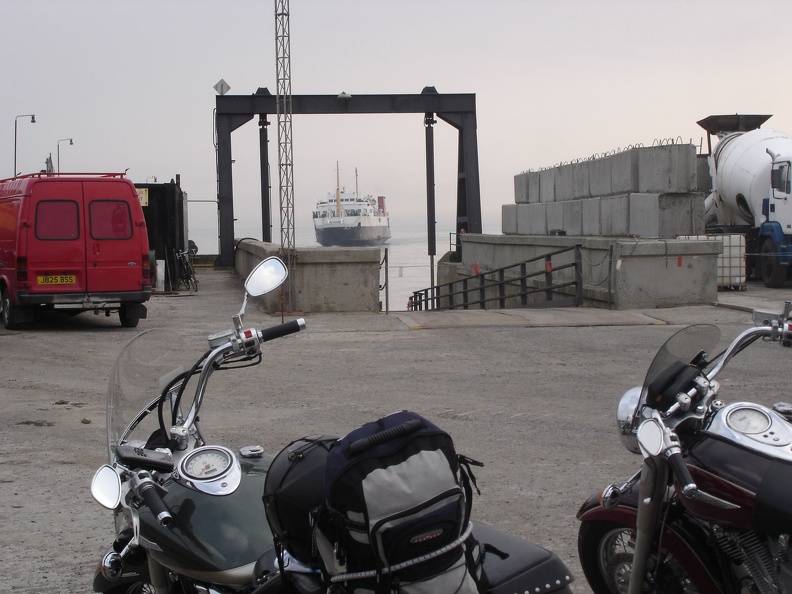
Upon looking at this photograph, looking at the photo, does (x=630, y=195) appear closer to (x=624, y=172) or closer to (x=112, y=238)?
(x=624, y=172)

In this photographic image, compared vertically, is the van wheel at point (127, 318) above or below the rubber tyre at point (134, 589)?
below

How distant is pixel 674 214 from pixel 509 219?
37.8ft

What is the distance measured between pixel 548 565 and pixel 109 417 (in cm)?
150

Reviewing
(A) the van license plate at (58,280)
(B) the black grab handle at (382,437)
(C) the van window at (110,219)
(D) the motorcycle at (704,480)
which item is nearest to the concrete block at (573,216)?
(C) the van window at (110,219)

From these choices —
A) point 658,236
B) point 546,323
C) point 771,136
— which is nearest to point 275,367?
point 546,323

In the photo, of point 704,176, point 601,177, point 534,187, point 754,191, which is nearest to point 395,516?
point 601,177

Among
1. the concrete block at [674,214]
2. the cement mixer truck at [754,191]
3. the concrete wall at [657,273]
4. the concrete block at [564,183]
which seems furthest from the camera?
the concrete block at [564,183]

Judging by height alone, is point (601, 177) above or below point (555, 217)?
above

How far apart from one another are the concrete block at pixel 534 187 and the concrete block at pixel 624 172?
6.11 m

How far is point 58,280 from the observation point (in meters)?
14.3

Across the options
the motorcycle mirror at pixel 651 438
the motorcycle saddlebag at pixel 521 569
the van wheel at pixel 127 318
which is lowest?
the van wheel at pixel 127 318

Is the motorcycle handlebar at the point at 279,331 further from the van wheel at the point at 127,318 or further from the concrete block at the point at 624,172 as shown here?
the concrete block at the point at 624,172

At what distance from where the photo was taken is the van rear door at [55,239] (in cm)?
1412

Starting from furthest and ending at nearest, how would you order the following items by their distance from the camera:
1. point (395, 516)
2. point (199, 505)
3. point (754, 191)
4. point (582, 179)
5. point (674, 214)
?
point (582, 179) → point (754, 191) → point (674, 214) → point (199, 505) → point (395, 516)
